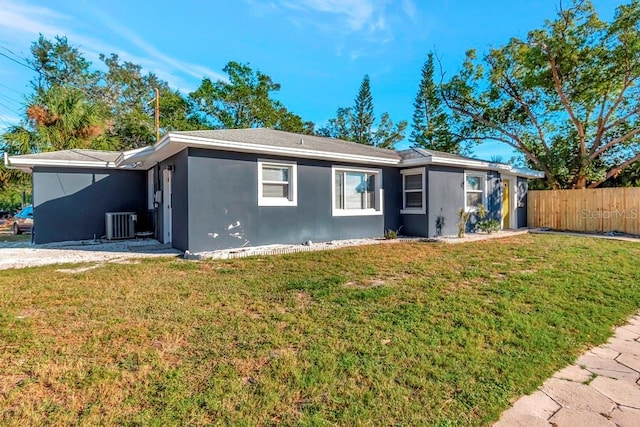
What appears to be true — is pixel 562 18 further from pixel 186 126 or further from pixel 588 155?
pixel 186 126

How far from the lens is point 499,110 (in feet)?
63.3

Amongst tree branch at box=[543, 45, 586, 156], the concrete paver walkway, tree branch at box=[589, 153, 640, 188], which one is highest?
tree branch at box=[543, 45, 586, 156]

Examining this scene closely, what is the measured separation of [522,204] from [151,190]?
1522cm

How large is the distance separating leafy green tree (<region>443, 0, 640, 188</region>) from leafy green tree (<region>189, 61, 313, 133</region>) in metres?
14.4

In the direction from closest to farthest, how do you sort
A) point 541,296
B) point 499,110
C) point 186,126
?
point 541,296 < point 499,110 < point 186,126

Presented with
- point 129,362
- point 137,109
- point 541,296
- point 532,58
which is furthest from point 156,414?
point 137,109

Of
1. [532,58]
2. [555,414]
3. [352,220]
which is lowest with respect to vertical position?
[555,414]

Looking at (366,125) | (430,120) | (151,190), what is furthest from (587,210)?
(366,125)

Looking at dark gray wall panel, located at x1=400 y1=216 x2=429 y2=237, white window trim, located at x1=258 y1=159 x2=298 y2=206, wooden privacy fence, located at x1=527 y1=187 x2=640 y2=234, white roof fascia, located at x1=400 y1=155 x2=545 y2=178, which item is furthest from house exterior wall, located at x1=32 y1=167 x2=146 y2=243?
wooden privacy fence, located at x1=527 y1=187 x2=640 y2=234

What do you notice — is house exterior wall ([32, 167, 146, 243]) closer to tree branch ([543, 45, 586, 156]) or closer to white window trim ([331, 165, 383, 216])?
white window trim ([331, 165, 383, 216])

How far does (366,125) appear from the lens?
33094mm

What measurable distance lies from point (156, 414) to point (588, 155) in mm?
20845

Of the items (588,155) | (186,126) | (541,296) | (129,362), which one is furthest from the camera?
(186,126)

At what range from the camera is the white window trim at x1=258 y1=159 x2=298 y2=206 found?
8.09 meters
